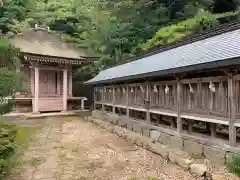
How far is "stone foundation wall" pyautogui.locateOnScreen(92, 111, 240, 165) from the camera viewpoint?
6.70 metres

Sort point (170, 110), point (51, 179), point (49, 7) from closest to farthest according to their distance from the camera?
point (51, 179), point (170, 110), point (49, 7)

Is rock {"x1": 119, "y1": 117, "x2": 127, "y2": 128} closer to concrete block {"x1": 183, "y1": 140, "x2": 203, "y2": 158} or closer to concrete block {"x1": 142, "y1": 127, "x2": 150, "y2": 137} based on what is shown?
concrete block {"x1": 142, "y1": 127, "x2": 150, "y2": 137}

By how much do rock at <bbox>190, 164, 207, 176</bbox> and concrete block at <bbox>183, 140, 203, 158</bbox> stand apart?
3.91 feet

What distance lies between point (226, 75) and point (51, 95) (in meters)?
17.4

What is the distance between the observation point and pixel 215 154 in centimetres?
686

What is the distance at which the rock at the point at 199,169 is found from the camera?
5961 mm

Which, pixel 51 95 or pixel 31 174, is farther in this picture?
pixel 51 95

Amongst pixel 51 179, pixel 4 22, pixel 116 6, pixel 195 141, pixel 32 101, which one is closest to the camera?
pixel 51 179

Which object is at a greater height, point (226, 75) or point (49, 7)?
point (49, 7)

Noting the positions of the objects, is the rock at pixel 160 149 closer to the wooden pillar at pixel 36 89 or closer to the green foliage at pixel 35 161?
the green foliage at pixel 35 161

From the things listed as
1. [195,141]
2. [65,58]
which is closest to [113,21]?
[65,58]

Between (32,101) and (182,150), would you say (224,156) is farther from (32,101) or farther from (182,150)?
(32,101)

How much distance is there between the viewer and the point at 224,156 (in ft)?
21.4

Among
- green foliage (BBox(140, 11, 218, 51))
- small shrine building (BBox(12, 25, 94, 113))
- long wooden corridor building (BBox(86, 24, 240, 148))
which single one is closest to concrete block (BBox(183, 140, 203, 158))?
long wooden corridor building (BBox(86, 24, 240, 148))
